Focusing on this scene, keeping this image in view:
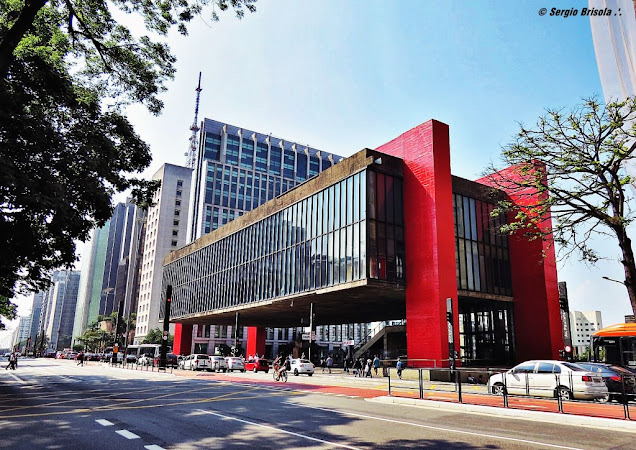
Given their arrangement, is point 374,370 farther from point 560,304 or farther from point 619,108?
point 619,108

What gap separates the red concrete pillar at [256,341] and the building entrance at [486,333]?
31.1 meters

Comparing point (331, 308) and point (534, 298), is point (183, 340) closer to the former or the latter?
point (331, 308)

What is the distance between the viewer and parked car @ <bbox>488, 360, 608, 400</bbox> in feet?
49.6

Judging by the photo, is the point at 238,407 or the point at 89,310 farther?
the point at 89,310

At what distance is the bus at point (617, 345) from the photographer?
72.3 feet

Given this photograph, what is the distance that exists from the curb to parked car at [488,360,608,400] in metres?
1.35

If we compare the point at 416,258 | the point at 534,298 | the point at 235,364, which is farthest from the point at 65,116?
the point at 534,298

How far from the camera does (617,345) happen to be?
22578 mm

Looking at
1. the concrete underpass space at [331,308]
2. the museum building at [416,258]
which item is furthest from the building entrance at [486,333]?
the concrete underpass space at [331,308]

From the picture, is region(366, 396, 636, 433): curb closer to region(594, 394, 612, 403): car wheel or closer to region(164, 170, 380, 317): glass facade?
region(594, 394, 612, 403): car wheel

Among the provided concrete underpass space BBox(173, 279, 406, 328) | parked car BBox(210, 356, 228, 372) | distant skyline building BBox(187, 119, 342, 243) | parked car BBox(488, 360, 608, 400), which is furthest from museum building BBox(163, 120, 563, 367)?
distant skyline building BBox(187, 119, 342, 243)

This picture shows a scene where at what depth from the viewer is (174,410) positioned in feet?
43.6

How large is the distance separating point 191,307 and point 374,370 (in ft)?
118

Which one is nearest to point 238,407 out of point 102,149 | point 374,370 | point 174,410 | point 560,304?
point 174,410
